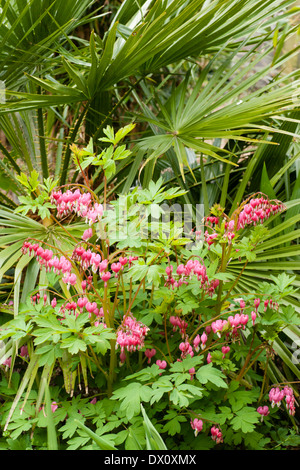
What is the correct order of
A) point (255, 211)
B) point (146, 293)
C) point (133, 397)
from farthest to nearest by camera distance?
point (146, 293) → point (255, 211) → point (133, 397)

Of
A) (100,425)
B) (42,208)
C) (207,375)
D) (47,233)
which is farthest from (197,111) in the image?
(100,425)

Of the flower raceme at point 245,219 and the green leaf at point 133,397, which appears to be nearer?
the green leaf at point 133,397

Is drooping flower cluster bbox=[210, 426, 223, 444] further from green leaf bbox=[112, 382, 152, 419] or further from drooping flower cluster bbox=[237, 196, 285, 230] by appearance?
drooping flower cluster bbox=[237, 196, 285, 230]

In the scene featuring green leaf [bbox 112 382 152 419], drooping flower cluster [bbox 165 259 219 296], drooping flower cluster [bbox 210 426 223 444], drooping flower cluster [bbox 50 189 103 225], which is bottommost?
drooping flower cluster [bbox 210 426 223 444]

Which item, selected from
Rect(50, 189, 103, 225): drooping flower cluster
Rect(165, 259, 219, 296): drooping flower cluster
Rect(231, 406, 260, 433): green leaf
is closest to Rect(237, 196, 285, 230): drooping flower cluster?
Rect(165, 259, 219, 296): drooping flower cluster

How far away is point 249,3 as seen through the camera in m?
1.92

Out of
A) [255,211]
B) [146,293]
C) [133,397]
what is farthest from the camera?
[146,293]

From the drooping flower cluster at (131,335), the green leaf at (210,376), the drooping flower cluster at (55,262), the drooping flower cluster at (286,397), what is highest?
the drooping flower cluster at (55,262)

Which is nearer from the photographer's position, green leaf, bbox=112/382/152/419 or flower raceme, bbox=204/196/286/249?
green leaf, bbox=112/382/152/419

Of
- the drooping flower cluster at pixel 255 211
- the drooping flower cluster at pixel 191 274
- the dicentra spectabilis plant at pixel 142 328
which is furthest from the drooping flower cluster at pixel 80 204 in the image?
the drooping flower cluster at pixel 255 211

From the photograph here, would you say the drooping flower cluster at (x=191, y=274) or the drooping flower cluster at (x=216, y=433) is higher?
the drooping flower cluster at (x=191, y=274)

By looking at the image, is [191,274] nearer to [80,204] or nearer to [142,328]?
[142,328]

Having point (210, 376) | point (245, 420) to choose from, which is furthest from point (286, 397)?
point (210, 376)

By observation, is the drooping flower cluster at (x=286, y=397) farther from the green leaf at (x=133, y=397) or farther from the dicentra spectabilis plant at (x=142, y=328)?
the green leaf at (x=133, y=397)
